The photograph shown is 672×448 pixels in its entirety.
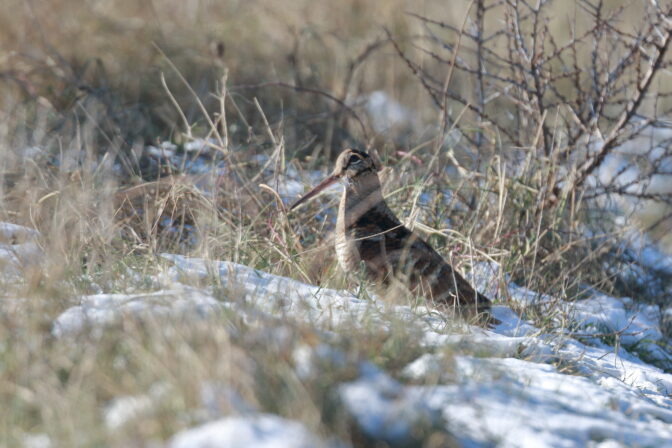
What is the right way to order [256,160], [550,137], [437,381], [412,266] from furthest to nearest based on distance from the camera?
[550,137], [256,160], [412,266], [437,381]

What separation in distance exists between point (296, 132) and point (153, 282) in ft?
11.7

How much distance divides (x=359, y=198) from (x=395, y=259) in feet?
1.68

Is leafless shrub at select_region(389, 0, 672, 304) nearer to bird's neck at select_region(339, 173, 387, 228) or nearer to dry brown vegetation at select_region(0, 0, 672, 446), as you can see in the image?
dry brown vegetation at select_region(0, 0, 672, 446)

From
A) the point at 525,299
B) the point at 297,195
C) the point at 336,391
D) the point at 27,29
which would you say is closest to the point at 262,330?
the point at 336,391

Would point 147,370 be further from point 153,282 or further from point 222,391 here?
point 153,282

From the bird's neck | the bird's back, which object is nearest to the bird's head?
the bird's neck

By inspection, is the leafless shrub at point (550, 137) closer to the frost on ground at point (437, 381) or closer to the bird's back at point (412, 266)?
the bird's back at point (412, 266)

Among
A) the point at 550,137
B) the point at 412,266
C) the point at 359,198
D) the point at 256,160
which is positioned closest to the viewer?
the point at 412,266

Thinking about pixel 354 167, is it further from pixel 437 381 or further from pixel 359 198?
pixel 437 381

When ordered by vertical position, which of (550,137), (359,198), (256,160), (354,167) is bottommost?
(256,160)

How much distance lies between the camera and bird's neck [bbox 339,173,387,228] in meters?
4.34

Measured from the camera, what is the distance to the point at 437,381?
2709mm

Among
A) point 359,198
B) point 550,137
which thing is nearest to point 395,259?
point 359,198

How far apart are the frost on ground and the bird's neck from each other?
1.96 feet
